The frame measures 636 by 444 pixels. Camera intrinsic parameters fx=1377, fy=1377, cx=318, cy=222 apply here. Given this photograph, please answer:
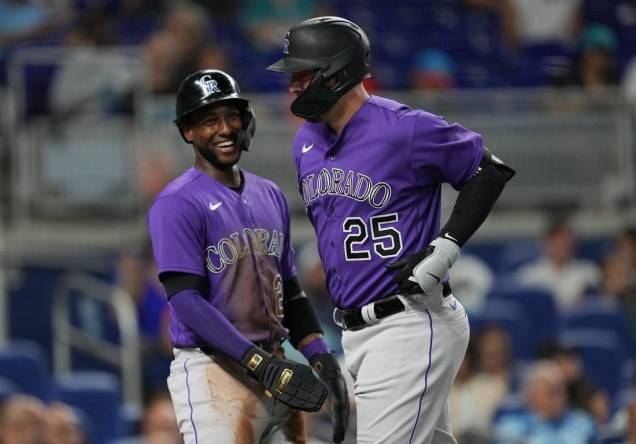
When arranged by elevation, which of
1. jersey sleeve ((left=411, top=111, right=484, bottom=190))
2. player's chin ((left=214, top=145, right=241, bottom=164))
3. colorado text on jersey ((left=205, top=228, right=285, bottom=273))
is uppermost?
jersey sleeve ((left=411, top=111, right=484, bottom=190))

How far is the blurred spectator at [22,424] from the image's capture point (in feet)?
22.1

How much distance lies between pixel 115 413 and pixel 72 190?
2.28 m

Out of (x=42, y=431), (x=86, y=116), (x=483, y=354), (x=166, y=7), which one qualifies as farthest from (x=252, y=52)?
(x=42, y=431)

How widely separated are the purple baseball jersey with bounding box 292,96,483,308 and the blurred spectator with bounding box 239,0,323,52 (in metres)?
7.29

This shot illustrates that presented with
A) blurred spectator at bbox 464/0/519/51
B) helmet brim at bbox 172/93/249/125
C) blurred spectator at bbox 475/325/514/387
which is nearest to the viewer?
helmet brim at bbox 172/93/249/125

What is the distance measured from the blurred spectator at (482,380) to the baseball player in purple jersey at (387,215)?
11.8ft

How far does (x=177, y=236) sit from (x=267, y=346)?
48 cm

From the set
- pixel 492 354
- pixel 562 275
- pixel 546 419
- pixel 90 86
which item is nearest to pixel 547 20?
pixel 562 275

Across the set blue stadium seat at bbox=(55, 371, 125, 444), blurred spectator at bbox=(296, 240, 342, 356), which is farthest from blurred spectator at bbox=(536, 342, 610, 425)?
blue stadium seat at bbox=(55, 371, 125, 444)

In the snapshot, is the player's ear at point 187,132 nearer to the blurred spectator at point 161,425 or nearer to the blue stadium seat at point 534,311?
the blurred spectator at point 161,425

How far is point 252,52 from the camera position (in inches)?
448

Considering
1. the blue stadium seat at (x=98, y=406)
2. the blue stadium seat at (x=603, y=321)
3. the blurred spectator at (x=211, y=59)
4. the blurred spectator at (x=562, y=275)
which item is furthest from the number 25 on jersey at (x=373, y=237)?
the blurred spectator at (x=211, y=59)

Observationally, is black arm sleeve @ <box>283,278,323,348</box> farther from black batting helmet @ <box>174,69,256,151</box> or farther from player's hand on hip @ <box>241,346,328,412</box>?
black batting helmet @ <box>174,69,256,151</box>

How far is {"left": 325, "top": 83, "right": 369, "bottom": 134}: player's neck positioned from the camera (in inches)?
169
